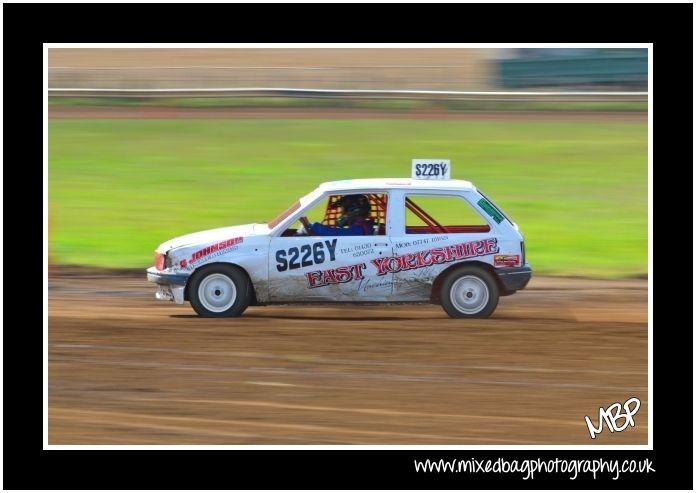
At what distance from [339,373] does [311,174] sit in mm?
12471

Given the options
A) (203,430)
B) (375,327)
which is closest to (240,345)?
(375,327)

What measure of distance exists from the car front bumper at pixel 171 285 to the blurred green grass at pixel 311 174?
3.71 metres

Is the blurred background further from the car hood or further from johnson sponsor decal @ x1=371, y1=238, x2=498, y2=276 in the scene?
johnson sponsor decal @ x1=371, y1=238, x2=498, y2=276

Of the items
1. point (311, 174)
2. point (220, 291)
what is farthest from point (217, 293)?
point (311, 174)

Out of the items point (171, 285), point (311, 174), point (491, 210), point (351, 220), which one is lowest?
point (171, 285)

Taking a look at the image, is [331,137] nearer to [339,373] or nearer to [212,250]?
[212,250]

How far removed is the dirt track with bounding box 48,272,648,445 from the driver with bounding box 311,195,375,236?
1.02 meters

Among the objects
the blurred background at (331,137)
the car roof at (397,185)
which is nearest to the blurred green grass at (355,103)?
the blurred background at (331,137)

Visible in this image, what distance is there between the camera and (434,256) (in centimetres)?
1127

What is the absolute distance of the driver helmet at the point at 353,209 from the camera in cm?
1150

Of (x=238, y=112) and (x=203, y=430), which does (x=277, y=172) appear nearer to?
(x=238, y=112)

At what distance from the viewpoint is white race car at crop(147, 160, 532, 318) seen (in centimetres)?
1122

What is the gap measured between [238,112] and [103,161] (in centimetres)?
486

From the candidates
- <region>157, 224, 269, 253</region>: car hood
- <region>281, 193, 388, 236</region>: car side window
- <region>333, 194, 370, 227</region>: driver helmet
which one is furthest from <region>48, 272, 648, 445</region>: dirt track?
<region>333, 194, 370, 227</region>: driver helmet
